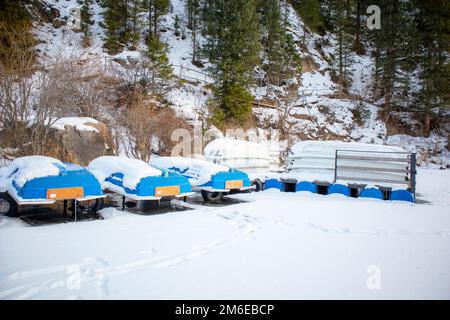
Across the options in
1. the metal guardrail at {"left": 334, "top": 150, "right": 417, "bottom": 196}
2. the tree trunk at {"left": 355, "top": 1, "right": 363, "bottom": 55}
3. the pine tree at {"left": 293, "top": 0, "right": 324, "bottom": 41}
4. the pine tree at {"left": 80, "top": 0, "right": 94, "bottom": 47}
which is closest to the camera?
the metal guardrail at {"left": 334, "top": 150, "right": 417, "bottom": 196}

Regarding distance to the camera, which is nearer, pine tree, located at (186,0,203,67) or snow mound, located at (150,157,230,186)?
snow mound, located at (150,157,230,186)

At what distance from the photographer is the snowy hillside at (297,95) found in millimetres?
26734

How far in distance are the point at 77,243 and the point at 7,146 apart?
7.83 metres

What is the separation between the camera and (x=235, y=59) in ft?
83.7

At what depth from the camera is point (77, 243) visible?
460cm

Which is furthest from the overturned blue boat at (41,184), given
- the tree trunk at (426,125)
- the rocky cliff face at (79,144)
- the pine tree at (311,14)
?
the pine tree at (311,14)

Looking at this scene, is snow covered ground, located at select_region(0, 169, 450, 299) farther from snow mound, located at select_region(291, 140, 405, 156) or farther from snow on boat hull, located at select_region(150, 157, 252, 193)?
snow mound, located at select_region(291, 140, 405, 156)

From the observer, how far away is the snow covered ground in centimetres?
316

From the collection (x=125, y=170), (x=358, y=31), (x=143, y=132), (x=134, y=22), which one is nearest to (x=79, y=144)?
(x=143, y=132)

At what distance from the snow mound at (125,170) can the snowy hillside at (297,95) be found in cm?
1533

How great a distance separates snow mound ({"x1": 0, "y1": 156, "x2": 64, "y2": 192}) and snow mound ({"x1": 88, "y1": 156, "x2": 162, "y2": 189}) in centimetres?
101

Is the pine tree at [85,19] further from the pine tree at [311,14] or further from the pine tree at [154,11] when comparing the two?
the pine tree at [311,14]

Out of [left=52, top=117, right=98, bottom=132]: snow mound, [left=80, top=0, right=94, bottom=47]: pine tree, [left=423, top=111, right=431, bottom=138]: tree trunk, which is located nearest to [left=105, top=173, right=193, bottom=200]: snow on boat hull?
[left=52, top=117, right=98, bottom=132]: snow mound

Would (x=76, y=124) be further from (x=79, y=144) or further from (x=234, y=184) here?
(x=234, y=184)
